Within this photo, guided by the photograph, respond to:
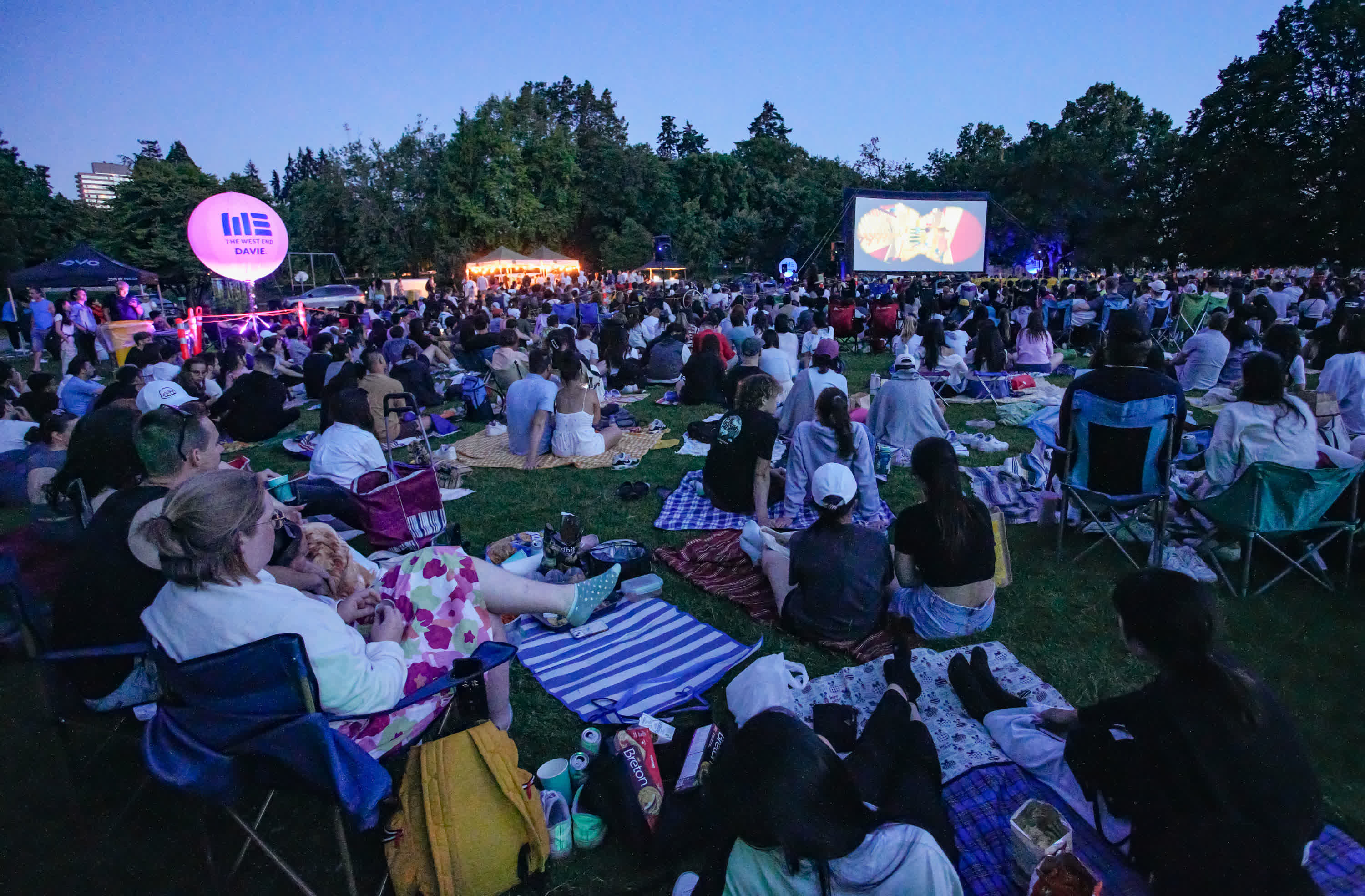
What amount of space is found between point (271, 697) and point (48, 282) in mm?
22256

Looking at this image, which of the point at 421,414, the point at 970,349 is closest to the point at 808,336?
the point at 970,349

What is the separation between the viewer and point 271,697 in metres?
1.95

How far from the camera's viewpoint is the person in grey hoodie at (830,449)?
4676 millimetres

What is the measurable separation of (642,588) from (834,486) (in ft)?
4.76

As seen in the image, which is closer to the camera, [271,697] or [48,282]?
[271,697]

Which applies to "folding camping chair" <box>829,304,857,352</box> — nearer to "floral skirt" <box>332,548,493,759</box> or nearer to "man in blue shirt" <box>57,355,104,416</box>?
"man in blue shirt" <box>57,355,104,416</box>

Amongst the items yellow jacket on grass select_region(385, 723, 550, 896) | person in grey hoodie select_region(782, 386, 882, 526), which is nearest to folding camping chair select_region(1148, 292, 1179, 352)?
person in grey hoodie select_region(782, 386, 882, 526)

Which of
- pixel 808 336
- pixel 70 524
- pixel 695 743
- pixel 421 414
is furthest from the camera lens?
pixel 808 336

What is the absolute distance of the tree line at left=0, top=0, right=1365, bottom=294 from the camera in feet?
90.0

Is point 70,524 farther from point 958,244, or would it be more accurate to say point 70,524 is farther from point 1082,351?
point 958,244

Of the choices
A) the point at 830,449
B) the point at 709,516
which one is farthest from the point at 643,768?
the point at 709,516

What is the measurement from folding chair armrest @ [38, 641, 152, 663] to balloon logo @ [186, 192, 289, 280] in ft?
35.3

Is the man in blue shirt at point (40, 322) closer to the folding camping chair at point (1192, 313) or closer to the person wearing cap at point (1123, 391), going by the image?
the person wearing cap at point (1123, 391)

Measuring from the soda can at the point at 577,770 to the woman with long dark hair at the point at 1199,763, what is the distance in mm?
1725
